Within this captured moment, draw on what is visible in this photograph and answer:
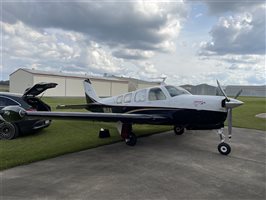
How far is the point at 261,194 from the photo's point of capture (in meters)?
4.11

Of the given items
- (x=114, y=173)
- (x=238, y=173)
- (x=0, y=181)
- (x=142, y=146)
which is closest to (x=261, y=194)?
(x=238, y=173)

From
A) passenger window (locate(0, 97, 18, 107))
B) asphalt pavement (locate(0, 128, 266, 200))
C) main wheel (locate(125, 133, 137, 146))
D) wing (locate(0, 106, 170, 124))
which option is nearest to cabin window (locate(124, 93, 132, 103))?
wing (locate(0, 106, 170, 124))

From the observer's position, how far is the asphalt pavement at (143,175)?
13.1 ft

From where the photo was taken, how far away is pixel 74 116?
20.6 feet

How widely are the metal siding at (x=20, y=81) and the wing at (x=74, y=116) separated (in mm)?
47435

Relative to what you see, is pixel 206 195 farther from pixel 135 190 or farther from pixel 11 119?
pixel 11 119

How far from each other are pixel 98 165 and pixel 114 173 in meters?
0.69

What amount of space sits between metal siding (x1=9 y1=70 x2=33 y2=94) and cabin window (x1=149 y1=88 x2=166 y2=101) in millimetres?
46808

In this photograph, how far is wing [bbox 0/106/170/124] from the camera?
209 inches

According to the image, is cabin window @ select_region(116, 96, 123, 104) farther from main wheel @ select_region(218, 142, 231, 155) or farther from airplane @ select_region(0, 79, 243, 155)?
main wheel @ select_region(218, 142, 231, 155)

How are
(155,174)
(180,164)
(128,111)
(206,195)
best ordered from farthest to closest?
(128,111), (180,164), (155,174), (206,195)

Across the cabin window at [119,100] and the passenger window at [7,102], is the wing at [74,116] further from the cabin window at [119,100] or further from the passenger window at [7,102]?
the cabin window at [119,100]

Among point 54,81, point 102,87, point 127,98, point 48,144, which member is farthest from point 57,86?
point 48,144

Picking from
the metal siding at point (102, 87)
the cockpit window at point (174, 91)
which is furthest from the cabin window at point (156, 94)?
the metal siding at point (102, 87)
